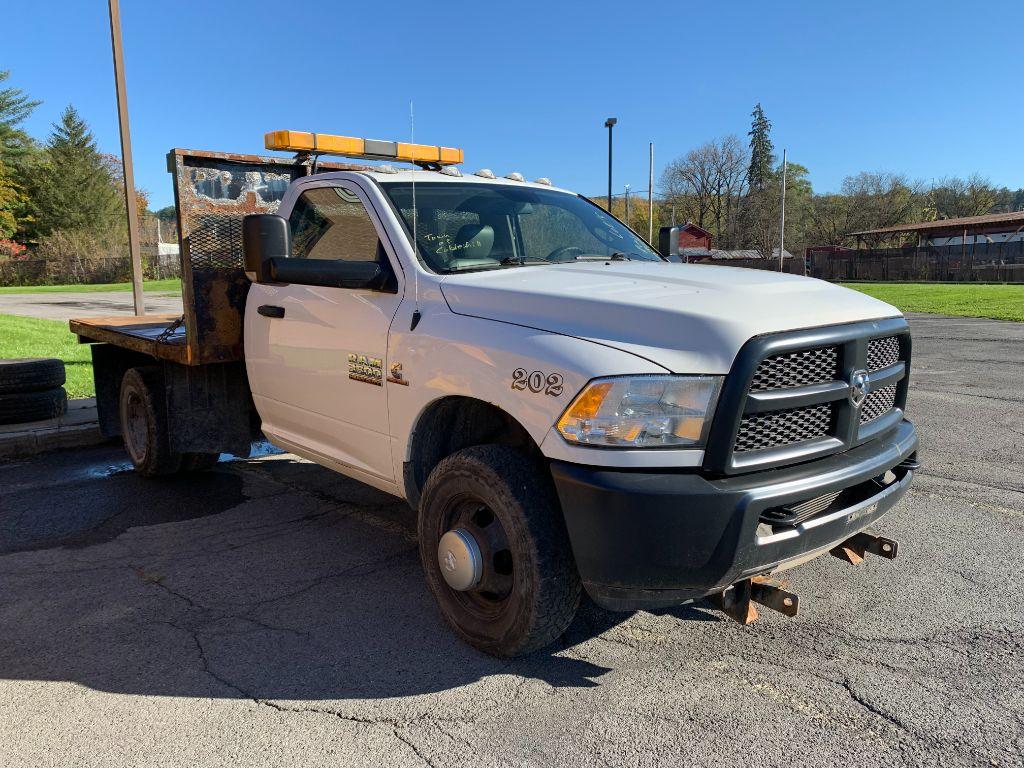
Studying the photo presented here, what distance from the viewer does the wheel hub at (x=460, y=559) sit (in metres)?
3.14

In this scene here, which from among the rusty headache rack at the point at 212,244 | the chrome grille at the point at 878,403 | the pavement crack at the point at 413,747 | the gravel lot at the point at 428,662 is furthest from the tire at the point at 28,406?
the chrome grille at the point at 878,403

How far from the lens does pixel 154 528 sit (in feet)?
16.4

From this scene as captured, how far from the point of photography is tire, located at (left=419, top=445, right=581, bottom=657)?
291 cm

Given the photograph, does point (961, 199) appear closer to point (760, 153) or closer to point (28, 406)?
point (760, 153)

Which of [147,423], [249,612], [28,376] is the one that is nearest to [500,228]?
[249,612]

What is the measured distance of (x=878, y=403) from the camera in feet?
11.0

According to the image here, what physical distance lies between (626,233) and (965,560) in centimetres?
256

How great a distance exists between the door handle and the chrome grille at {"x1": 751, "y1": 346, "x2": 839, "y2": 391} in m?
2.75

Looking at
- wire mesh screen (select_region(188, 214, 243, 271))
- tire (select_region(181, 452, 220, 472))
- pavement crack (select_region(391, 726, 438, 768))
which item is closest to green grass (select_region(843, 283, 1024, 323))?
tire (select_region(181, 452, 220, 472))

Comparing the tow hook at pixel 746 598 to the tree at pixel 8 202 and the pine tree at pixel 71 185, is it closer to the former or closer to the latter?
the tree at pixel 8 202

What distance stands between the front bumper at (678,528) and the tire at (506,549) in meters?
0.16

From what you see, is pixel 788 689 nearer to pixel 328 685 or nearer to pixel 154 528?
pixel 328 685

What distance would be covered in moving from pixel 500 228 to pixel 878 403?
2.00 metres

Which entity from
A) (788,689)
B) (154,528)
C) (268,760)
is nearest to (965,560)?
(788,689)
